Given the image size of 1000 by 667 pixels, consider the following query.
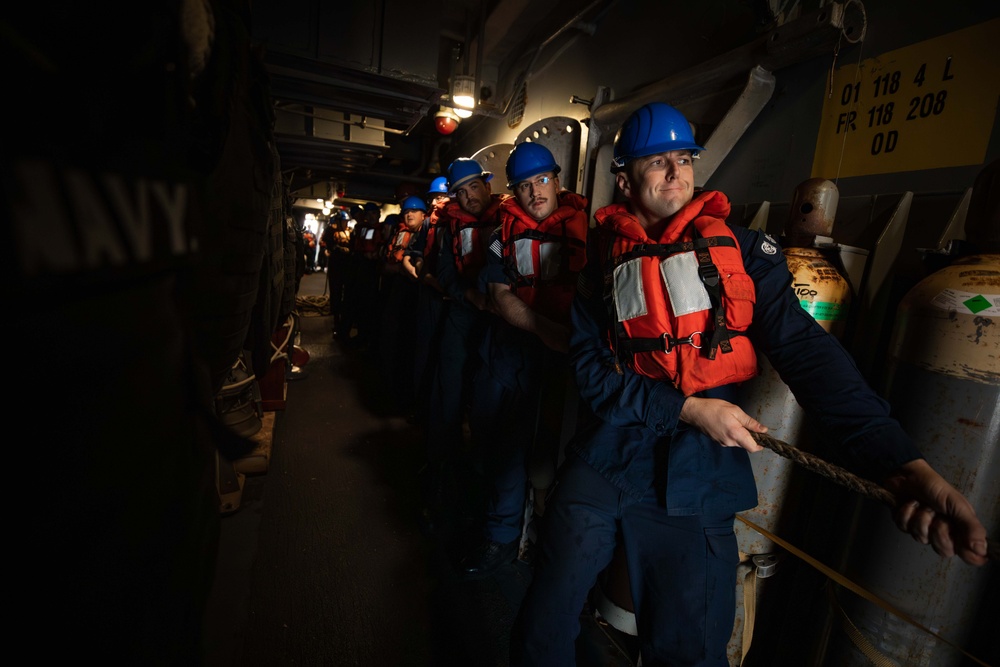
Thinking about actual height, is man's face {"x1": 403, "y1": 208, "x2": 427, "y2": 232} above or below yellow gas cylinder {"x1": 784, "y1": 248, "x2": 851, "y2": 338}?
above

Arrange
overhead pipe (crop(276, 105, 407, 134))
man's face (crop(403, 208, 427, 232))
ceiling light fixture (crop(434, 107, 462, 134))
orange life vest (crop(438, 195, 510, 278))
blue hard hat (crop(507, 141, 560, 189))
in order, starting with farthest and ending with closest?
ceiling light fixture (crop(434, 107, 462, 134)) < man's face (crop(403, 208, 427, 232)) < overhead pipe (crop(276, 105, 407, 134)) < orange life vest (crop(438, 195, 510, 278)) < blue hard hat (crop(507, 141, 560, 189))

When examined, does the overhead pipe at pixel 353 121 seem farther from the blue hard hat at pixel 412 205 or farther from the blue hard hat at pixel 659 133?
the blue hard hat at pixel 659 133

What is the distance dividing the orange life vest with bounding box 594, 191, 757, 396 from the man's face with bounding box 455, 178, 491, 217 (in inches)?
81.6

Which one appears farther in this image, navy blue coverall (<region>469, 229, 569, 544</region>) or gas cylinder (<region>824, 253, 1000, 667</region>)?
navy blue coverall (<region>469, 229, 569, 544</region>)

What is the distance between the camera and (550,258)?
2.44 meters

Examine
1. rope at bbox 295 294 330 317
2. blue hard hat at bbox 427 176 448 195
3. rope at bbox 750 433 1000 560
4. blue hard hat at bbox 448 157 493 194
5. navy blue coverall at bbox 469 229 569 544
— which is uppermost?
blue hard hat at bbox 427 176 448 195

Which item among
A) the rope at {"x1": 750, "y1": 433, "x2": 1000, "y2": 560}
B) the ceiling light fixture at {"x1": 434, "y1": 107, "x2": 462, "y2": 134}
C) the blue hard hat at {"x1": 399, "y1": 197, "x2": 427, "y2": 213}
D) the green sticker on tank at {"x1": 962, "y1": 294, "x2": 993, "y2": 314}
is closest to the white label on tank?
the green sticker on tank at {"x1": 962, "y1": 294, "x2": 993, "y2": 314}

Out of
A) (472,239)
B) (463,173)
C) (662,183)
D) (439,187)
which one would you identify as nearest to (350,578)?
(472,239)

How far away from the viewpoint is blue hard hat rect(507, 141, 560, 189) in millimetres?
2551

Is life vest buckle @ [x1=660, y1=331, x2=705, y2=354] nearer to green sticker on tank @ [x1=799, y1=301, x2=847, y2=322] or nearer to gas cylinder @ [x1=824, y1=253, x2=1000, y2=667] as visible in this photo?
green sticker on tank @ [x1=799, y1=301, x2=847, y2=322]

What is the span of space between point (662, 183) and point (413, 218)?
4.74 meters

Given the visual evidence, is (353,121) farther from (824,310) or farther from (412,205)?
(824,310)

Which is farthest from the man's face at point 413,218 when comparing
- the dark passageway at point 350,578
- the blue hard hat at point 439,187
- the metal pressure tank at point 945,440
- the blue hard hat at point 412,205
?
the metal pressure tank at point 945,440

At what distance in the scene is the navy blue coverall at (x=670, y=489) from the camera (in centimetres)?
134
